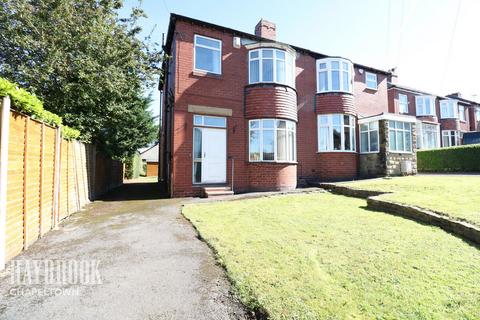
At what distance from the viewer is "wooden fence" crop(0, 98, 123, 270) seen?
3896mm

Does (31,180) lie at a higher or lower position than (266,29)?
lower

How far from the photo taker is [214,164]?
11.7 metres

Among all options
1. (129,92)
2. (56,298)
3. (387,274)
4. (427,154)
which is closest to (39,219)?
(56,298)

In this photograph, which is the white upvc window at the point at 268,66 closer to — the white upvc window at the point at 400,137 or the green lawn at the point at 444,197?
the green lawn at the point at 444,197

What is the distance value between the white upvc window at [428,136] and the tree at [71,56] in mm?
25225

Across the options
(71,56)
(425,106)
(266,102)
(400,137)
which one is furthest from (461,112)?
(71,56)

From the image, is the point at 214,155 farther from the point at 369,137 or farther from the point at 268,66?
the point at 369,137

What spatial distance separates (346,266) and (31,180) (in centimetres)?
564

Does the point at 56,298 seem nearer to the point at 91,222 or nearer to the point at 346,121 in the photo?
the point at 91,222

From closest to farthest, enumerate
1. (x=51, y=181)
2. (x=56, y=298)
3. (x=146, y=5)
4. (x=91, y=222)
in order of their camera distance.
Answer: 1. (x=56, y=298)
2. (x=51, y=181)
3. (x=91, y=222)
4. (x=146, y=5)

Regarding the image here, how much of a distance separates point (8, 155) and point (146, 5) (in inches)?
476

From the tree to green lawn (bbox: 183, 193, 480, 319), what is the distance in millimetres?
6663

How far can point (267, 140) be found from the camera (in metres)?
12.1

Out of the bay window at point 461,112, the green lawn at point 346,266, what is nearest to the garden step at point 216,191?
the green lawn at point 346,266
